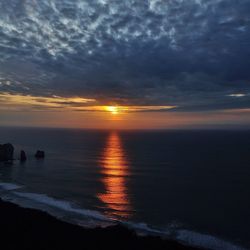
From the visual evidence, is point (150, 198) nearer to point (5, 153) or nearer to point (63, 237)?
point (63, 237)

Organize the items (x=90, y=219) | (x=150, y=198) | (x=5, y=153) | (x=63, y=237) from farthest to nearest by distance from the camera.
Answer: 1. (x=5, y=153)
2. (x=150, y=198)
3. (x=90, y=219)
4. (x=63, y=237)

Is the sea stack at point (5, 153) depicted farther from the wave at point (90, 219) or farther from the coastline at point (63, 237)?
the coastline at point (63, 237)

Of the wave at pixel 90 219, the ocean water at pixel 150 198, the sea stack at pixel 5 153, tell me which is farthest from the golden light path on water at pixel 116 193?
the sea stack at pixel 5 153

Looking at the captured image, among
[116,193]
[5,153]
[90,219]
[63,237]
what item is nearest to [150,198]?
[116,193]

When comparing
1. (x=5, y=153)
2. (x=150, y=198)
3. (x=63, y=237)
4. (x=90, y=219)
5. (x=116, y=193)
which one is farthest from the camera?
(x=5, y=153)

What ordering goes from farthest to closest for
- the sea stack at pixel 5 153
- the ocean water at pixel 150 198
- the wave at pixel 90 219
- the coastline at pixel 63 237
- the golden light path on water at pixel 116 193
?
the sea stack at pixel 5 153, the golden light path on water at pixel 116 193, the ocean water at pixel 150 198, the wave at pixel 90 219, the coastline at pixel 63 237

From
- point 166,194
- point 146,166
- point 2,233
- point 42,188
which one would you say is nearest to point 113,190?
point 166,194

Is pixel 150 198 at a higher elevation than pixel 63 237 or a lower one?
lower
